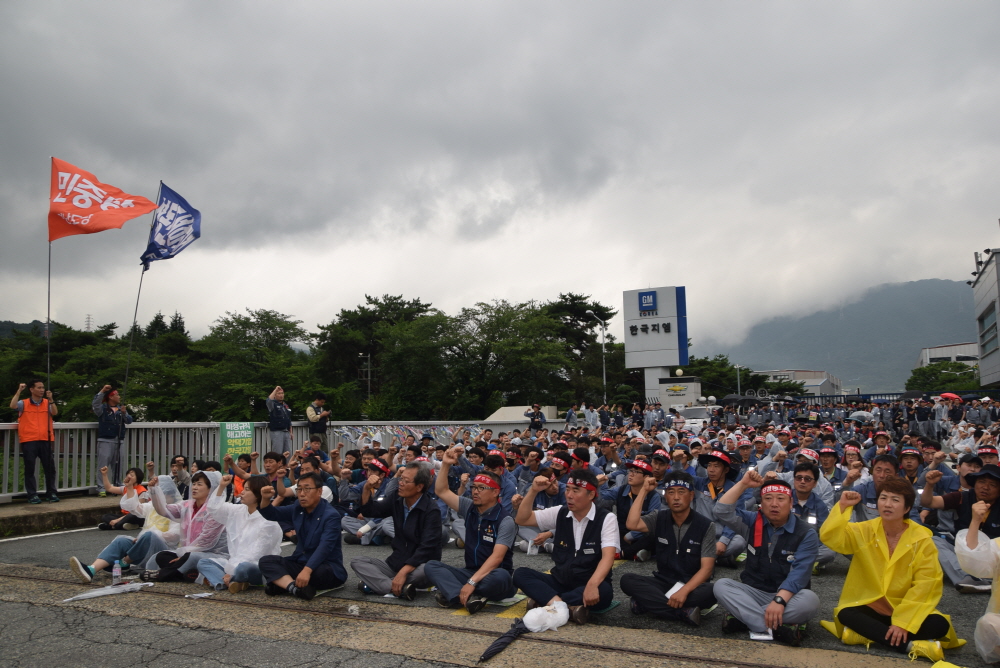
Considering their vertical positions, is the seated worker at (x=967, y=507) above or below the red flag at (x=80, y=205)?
below

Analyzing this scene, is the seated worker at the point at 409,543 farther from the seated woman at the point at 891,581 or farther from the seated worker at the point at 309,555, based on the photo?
the seated woman at the point at 891,581

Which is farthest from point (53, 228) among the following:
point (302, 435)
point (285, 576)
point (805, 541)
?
point (805, 541)

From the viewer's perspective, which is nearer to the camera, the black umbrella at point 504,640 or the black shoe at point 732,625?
the black umbrella at point 504,640

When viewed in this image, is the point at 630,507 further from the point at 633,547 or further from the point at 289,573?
the point at 289,573

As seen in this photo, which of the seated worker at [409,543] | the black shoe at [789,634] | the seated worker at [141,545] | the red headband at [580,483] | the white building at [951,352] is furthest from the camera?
the white building at [951,352]

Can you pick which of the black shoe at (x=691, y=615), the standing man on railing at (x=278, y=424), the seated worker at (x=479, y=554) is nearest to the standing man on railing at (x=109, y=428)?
→ the standing man on railing at (x=278, y=424)

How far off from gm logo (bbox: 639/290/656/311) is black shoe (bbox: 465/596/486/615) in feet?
147

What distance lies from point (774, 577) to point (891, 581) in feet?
2.66

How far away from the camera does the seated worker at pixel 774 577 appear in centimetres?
471

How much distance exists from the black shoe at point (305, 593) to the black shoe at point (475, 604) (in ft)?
5.00

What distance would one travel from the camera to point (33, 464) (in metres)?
10.4

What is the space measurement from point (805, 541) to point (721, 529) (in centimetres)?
303

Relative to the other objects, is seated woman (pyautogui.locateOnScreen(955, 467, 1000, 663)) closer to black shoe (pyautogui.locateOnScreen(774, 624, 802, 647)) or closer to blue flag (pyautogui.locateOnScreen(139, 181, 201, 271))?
black shoe (pyautogui.locateOnScreen(774, 624, 802, 647))

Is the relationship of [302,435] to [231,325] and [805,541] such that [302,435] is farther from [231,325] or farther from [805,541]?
[231,325]
